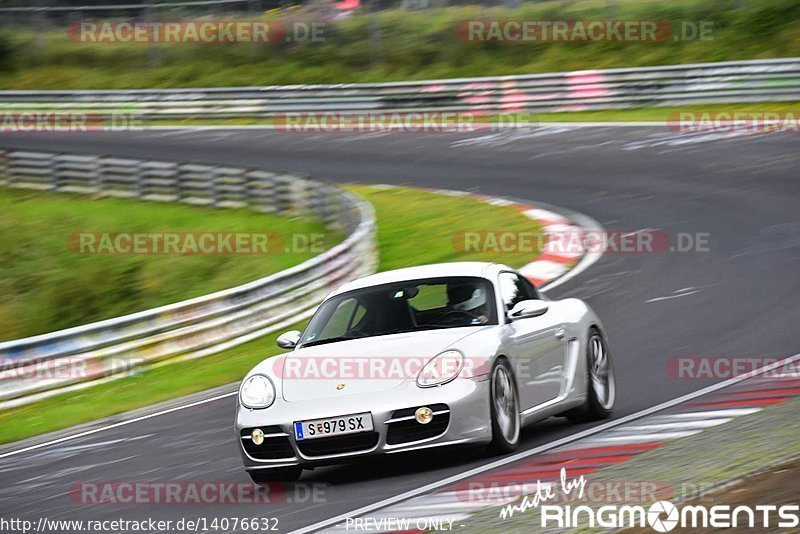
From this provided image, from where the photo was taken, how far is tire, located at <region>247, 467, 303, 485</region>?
7.49 m

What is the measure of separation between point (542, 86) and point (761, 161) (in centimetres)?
738

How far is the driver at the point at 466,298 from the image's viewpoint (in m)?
8.20

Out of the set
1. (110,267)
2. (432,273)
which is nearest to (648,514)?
(432,273)

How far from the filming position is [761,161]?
Answer: 20062 mm

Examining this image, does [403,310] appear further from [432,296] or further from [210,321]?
[210,321]

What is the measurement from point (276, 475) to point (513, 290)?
6.66ft

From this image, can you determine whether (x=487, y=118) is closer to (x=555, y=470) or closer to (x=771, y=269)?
(x=771, y=269)

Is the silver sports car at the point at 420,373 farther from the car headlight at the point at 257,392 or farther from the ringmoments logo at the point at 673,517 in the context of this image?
the ringmoments logo at the point at 673,517

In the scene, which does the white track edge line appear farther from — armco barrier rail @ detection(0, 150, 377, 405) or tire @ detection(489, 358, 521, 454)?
armco barrier rail @ detection(0, 150, 377, 405)

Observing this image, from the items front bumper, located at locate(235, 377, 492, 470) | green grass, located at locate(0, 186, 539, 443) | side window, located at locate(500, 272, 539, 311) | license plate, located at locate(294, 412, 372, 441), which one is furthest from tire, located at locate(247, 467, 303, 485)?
green grass, located at locate(0, 186, 539, 443)

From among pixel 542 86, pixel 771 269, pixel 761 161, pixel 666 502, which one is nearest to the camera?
pixel 666 502

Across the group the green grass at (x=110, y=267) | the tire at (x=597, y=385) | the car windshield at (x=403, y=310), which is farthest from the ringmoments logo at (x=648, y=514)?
A: the green grass at (x=110, y=267)

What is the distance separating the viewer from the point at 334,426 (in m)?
7.19

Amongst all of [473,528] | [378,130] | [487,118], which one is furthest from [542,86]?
[473,528]
